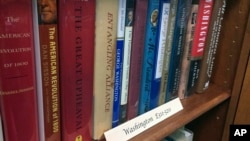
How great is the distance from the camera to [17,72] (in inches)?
12.5

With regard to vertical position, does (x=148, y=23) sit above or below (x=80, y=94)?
above

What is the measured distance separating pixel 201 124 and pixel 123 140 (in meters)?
0.39

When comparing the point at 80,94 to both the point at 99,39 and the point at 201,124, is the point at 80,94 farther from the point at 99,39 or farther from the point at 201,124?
the point at 201,124

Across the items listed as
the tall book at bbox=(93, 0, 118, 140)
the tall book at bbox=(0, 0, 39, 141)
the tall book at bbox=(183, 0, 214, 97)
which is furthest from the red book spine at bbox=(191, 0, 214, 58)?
the tall book at bbox=(0, 0, 39, 141)

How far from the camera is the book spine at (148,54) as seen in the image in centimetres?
44

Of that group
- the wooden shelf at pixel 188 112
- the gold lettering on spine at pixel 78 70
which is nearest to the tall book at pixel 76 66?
the gold lettering on spine at pixel 78 70

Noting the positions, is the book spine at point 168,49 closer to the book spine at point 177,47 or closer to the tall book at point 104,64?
the book spine at point 177,47

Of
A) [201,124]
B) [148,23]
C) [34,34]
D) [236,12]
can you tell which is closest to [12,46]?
[34,34]

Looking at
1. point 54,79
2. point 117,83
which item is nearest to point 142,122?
point 117,83

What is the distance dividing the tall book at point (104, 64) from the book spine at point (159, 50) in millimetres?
101

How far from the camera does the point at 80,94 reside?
1.28ft

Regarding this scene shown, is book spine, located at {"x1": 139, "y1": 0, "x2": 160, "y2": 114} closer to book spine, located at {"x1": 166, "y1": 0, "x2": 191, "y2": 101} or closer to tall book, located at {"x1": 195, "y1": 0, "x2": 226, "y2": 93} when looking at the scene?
book spine, located at {"x1": 166, "y1": 0, "x2": 191, "y2": 101}

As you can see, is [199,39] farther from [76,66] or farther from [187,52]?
[76,66]

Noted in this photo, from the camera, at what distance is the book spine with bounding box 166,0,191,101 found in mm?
491
